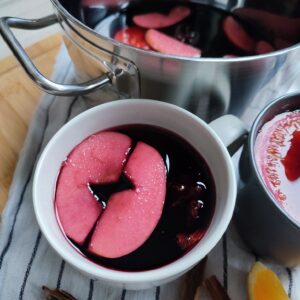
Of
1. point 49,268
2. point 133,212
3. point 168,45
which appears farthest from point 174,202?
point 168,45

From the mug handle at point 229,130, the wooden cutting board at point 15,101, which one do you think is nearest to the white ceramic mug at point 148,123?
the mug handle at point 229,130

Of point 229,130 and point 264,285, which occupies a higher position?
point 229,130

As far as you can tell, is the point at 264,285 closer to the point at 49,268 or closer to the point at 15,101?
the point at 49,268

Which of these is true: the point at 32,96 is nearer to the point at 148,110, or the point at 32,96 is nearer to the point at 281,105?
the point at 148,110

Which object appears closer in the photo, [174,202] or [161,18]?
[174,202]

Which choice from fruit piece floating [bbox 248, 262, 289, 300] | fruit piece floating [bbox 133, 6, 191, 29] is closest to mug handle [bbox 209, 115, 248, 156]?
fruit piece floating [bbox 248, 262, 289, 300]

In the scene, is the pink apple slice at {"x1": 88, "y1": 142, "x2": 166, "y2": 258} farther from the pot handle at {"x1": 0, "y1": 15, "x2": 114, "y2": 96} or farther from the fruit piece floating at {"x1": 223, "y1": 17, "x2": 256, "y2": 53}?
the fruit piece floating at {"x1": 223, "y1": 17, "x2": 256, "y2": 53}
